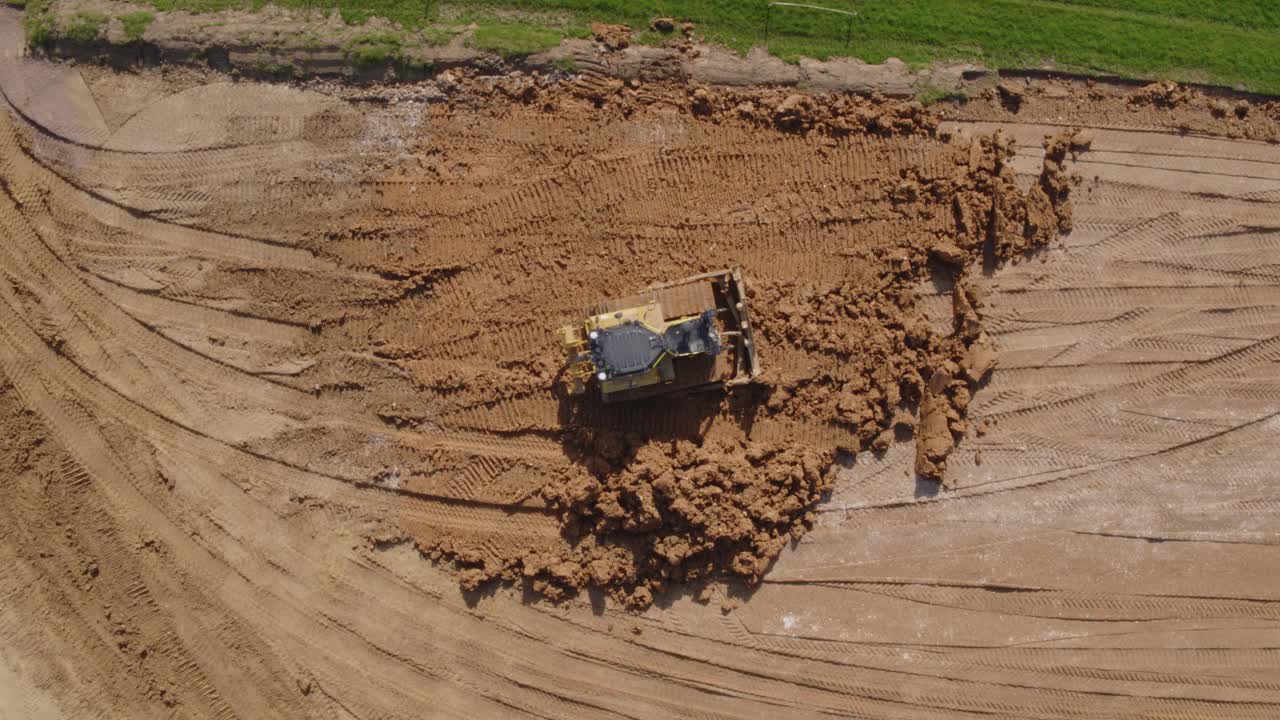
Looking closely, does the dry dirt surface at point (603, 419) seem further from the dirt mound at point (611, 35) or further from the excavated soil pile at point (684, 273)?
the dirt mound at point (611, 35)

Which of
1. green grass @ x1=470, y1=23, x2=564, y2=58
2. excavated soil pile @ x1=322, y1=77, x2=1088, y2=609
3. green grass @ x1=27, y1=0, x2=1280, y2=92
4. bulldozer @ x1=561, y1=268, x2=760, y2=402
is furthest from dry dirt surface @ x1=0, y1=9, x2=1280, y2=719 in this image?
green grass @ x1=27, y1=0, x2=1280, y2=92

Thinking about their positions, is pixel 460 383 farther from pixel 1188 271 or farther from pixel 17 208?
pixel 1188 271

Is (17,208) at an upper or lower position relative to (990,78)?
lower

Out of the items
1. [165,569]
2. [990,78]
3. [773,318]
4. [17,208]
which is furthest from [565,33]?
[165,569]

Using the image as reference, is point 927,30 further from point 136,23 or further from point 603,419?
point 136,23

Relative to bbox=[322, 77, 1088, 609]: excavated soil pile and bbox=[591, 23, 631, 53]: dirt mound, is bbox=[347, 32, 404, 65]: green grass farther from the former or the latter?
bbox=[591, 23, 631, 53]: dirt mound

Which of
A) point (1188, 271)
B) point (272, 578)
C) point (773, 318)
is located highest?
point (1188, 271)

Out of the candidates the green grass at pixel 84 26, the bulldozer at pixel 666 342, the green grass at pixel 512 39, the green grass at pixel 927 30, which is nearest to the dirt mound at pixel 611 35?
the green grass at pixel 927 30
